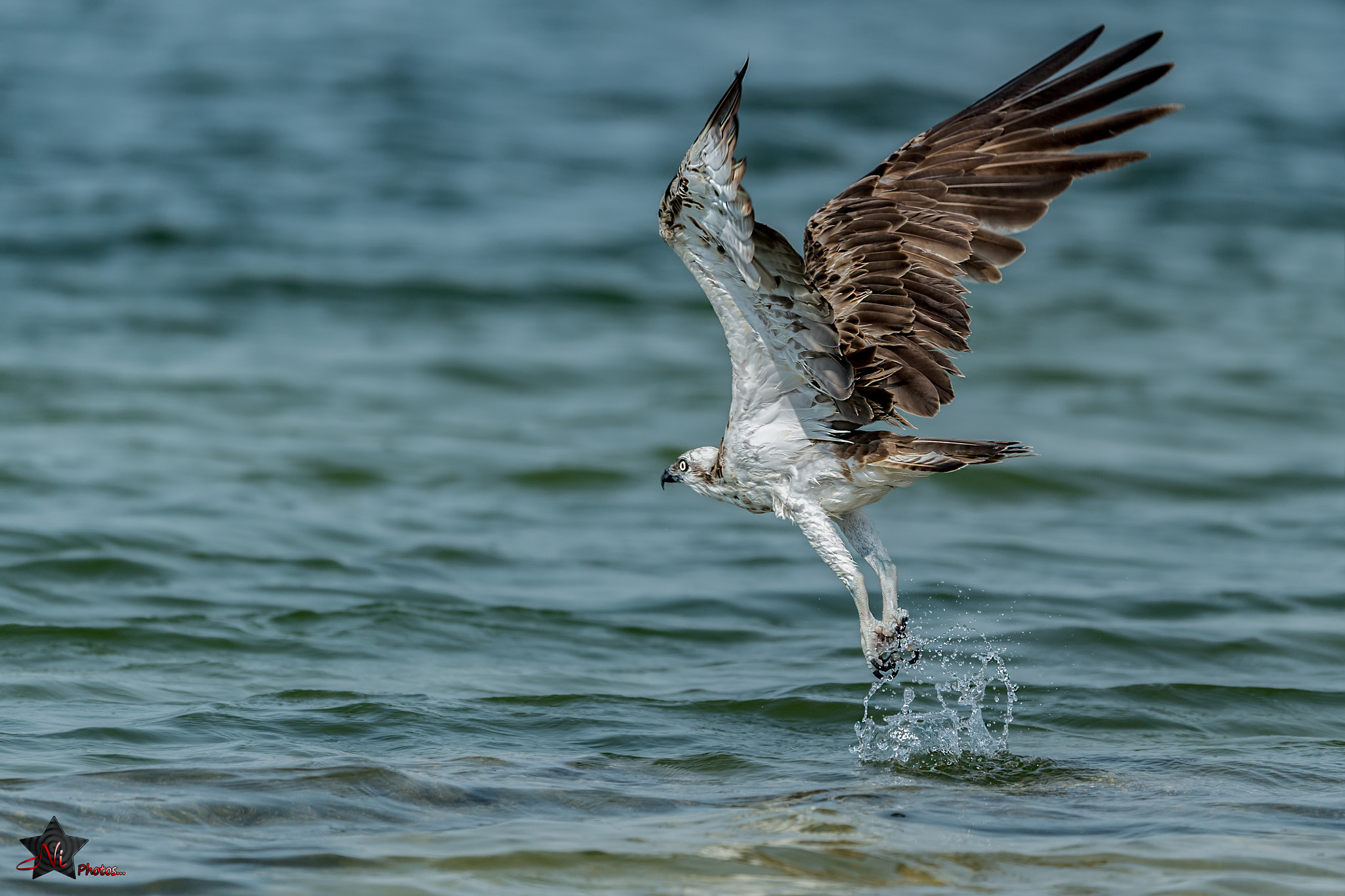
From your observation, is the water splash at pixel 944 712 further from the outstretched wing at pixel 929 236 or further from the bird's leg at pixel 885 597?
the outstretched wing at pixel 929 236

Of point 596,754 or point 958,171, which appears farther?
point 596,754

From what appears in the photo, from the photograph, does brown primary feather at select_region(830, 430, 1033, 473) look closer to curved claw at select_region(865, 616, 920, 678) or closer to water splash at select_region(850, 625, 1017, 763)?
curved claw at select_region(865, 616, 920, 678)

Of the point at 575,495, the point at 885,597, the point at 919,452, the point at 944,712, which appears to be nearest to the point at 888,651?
the point at 885,597

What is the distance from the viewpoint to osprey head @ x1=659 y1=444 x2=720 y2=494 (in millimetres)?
6512

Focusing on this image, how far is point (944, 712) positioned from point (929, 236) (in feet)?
8.02

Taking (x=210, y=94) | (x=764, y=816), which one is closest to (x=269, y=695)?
(x=764, y=816)

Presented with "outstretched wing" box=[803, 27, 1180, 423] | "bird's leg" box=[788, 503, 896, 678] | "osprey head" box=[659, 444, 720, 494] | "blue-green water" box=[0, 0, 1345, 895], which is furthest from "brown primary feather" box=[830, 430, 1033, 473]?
"blue-green water" box=[0, 0, 1345, 895]

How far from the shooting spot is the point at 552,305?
1689cm

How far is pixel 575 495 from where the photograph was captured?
1178cm

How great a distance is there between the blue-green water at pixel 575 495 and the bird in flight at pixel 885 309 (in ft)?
4.18

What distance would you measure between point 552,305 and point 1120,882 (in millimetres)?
12822

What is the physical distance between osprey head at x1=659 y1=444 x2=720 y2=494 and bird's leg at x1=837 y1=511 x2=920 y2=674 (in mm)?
635

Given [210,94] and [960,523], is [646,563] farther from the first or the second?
[210,94]

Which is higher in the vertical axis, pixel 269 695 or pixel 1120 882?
pixel 269 695
